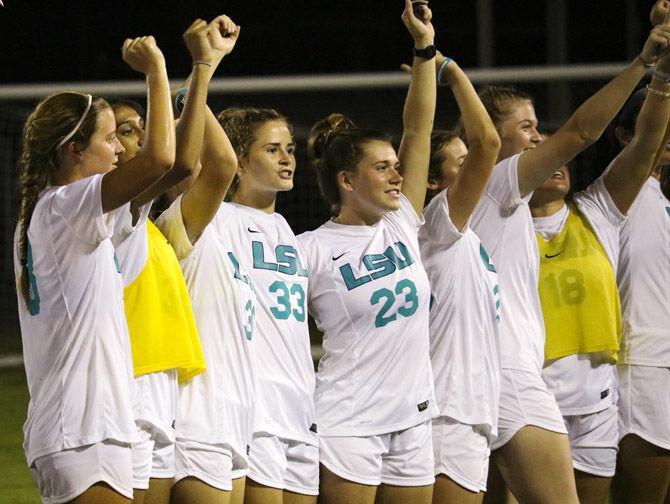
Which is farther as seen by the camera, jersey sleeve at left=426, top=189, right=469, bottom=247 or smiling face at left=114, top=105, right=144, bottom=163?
jersey sleeve at left=426, top=189, right=469, bottom=247

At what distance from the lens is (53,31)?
21359 millimetres

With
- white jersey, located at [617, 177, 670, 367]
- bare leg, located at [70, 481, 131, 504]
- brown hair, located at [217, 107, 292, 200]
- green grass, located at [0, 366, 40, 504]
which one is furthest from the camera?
green grass, located at [0, 366, 40, 504]

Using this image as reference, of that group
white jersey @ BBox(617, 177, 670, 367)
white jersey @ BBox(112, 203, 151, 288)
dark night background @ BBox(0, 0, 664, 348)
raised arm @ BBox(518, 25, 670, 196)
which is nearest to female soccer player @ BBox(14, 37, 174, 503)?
white jersey @ BBox(112, 203, 151, 288)

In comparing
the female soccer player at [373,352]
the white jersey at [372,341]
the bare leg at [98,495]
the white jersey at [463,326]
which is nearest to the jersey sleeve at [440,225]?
the white jersey at [463,326]

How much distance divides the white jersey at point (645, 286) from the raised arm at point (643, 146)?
20 cm

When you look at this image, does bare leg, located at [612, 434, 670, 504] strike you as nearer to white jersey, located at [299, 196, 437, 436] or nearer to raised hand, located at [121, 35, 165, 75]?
white jersey, located at [299, 196, 437, 436]

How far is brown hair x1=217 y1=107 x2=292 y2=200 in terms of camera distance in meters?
5.09

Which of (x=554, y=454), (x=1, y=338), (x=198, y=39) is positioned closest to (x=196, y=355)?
(x=198, y=39)

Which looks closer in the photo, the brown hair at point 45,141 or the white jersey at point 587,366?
the brown hair at point 45,141

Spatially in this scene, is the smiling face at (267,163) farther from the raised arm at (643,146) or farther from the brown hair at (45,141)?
the raised arm at (643,146)

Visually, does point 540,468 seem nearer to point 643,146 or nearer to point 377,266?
point 377,266

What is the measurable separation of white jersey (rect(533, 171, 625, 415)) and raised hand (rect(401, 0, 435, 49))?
1.01 meters

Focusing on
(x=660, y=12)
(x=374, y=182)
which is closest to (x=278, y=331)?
(x=374, y=182)

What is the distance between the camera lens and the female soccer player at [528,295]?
205 inches
